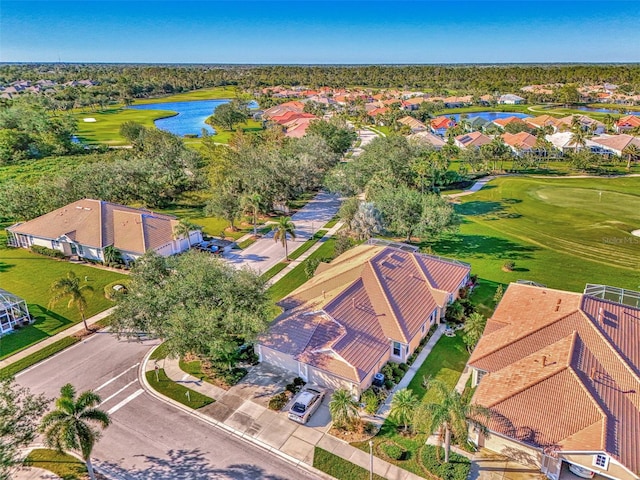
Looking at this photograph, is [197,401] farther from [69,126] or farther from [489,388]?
[69,126]

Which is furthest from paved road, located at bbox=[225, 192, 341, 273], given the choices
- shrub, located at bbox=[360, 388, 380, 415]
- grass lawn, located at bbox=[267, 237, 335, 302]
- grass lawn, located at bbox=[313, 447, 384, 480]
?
grass lawn, located at bbox=[313, 447, 384, 480]

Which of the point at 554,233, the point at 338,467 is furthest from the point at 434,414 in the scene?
the point at 554,233

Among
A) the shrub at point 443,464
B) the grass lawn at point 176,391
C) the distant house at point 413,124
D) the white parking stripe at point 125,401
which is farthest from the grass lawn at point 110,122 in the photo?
the shrub at point 443,464

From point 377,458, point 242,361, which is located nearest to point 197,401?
point 242,361

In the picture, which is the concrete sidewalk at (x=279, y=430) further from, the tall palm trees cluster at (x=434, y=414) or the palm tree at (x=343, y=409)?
the tall palm trees cluster at (x=434, y=414)

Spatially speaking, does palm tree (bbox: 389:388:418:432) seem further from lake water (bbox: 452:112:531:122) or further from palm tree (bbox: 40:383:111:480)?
lake water (bbox: 452:112:531:122)

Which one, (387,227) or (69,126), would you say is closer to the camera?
(387,227)
